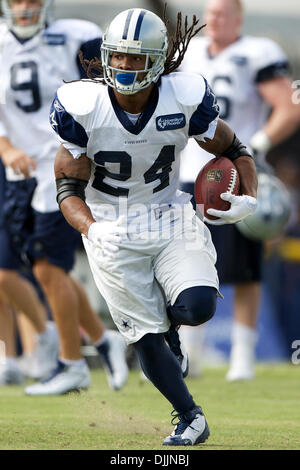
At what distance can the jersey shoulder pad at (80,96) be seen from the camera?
14.3 ft

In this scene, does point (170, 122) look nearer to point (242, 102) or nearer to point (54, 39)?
point (54, 39)

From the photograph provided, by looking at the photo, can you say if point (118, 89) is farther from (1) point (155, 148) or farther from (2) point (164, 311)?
(2) point (164, 311)

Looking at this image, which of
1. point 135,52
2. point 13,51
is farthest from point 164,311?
point 13,51

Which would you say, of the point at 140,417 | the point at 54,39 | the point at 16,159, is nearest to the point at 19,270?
the point at 16,159

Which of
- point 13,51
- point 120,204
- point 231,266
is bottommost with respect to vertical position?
point 231,266

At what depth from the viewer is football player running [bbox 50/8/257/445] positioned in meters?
4.34

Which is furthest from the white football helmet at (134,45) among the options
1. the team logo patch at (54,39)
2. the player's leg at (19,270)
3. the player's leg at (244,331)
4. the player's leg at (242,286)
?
the player's leg at (244,331)

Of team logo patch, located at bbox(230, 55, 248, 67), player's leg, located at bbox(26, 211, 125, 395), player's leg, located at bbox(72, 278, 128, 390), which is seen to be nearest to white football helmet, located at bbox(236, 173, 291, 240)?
team logo patch, located at bbox(230, 55, 248, 67)

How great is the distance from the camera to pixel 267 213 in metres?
6.98

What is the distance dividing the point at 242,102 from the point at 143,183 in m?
2.62

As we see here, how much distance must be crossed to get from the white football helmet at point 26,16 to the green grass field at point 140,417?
200 cm

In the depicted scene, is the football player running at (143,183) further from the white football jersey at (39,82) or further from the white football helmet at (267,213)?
the white football helmet at (267,213)

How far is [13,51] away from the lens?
6.20m
